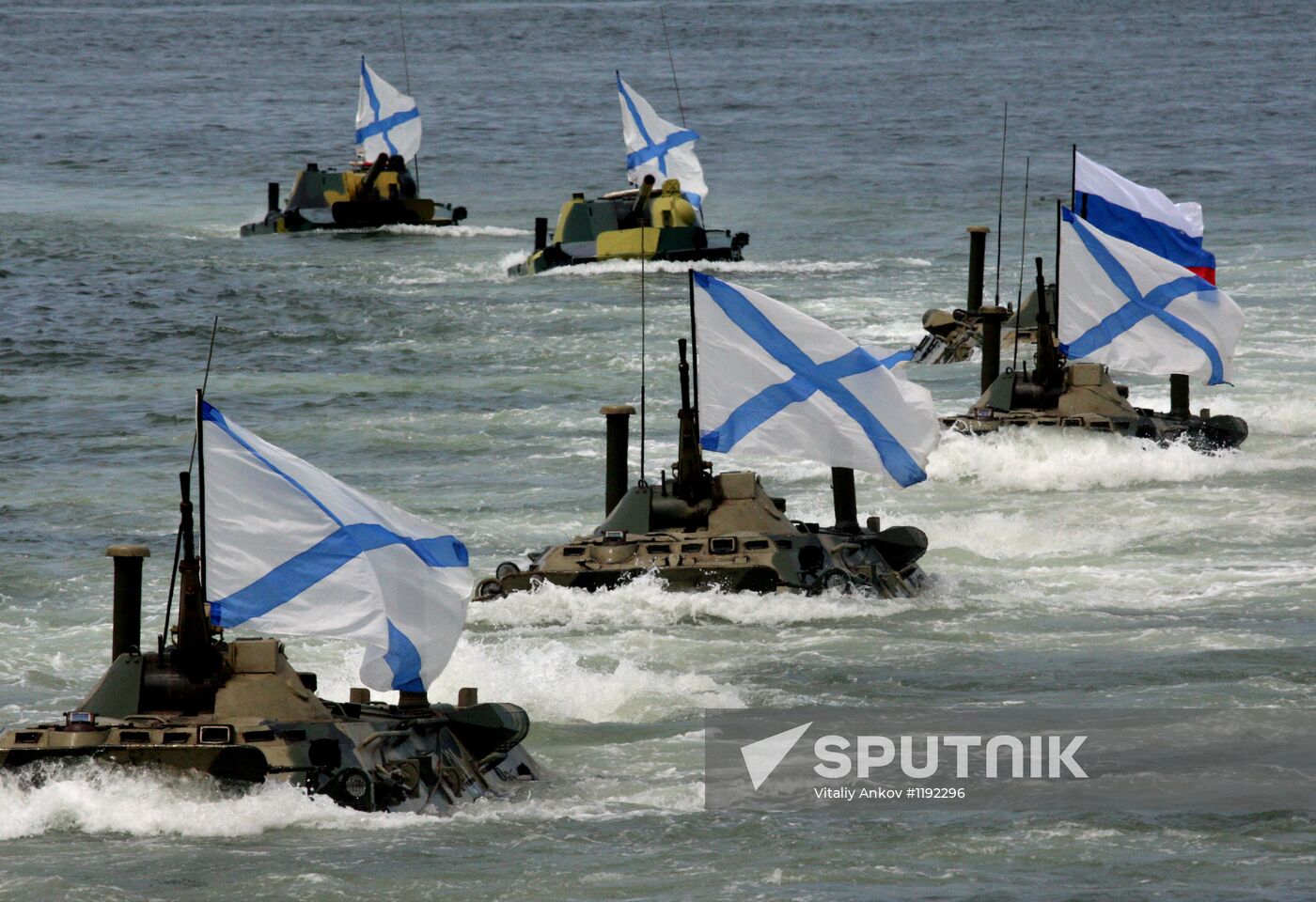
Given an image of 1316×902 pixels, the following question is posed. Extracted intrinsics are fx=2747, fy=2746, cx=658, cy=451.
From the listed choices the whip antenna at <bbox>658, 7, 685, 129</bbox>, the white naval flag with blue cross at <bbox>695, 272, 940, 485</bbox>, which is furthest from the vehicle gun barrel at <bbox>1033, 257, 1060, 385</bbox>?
the whip antenna at <bbox>658, 7, 685, 129</bbox>

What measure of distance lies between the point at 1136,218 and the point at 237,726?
962 inches


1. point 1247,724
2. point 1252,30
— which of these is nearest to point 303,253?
point 1247,724

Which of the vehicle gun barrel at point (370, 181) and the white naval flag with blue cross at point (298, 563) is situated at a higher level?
the vehicle gun barrel at point (370, 181)

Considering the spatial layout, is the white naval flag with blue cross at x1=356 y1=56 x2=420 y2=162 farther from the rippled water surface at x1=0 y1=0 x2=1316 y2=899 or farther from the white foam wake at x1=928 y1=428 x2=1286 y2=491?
the white foam wake at x1=928 y1=428 x2=1286 y2=491

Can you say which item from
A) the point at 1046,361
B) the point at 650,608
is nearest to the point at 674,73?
the point at 1046,361

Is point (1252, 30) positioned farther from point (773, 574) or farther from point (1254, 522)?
point (773, 574)

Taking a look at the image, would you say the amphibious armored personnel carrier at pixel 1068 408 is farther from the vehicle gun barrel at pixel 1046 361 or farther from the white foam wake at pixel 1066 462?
the white foam wake at pixel 1066 462

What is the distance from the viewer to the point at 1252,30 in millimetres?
122688

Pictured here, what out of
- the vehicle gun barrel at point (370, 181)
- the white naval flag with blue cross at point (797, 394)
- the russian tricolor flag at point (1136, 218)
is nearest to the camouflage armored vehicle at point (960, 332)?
the russian tricolor flag at point (1136, 218)

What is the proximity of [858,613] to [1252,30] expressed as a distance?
102m

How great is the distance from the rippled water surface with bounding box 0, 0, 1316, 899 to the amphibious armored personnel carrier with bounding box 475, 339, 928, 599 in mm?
287

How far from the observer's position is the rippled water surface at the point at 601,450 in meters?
17.7

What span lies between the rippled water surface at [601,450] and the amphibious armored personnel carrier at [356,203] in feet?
2.10

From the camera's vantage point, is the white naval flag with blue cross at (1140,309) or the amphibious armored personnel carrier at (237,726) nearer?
the amphibious armored personnel carrier at (237,726)
